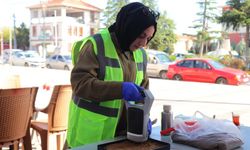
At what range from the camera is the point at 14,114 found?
3105 mm

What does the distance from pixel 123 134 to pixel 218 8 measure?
29970 mm

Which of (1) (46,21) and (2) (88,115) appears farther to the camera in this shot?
(1) (46,21)

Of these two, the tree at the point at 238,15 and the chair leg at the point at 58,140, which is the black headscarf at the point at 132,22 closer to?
the chair leg at the point at 58,140

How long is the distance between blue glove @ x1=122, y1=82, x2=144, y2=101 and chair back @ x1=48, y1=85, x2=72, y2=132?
1992 mm

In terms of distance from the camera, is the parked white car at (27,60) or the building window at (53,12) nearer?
the parked white car at (27,60)

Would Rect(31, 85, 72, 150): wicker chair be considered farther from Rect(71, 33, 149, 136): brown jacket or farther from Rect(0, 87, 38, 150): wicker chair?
Rect(71, 33, 149, 136): brown jacket

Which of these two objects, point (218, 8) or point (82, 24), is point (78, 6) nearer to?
point (82, 24)

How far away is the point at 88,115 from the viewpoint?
74.7 inches

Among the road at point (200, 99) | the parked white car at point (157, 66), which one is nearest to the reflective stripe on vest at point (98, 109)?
the road at point (200, 99)

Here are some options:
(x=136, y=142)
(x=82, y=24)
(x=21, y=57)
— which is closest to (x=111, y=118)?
(x=136, y=142)

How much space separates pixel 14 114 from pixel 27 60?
24.6 metres

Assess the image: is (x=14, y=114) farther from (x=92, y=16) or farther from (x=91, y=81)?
(x=92, y=16)

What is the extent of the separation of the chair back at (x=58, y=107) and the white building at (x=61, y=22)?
4064cm

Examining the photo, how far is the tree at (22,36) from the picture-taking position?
170 ft
